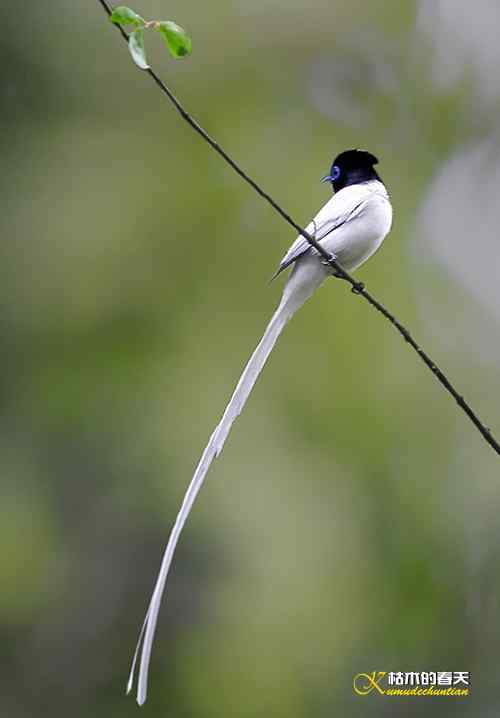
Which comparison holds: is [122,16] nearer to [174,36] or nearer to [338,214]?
[174,36]

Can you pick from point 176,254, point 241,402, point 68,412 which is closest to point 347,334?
point 176,254

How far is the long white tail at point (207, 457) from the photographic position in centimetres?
131

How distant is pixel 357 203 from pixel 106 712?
1442mm

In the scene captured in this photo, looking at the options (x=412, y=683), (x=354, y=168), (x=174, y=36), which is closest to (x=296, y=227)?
(x=174, y=36)

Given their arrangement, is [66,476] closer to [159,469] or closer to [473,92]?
[159,469]

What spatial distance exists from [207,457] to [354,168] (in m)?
0.87

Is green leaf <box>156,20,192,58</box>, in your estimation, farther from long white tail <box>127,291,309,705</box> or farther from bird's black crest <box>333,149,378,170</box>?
bird's black crest <box>333,149,378,170</box>

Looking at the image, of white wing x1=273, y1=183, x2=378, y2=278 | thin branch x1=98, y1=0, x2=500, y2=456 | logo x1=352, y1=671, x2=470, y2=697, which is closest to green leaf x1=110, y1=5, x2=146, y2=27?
thin branch x1=98, y1=0, x2=500, y2=456

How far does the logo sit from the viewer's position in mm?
2316

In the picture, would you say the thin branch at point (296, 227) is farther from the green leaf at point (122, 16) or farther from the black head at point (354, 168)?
the black head at point (354, 168)

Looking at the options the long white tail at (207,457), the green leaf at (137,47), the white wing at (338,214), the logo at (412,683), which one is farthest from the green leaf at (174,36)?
the logo at (412,683)

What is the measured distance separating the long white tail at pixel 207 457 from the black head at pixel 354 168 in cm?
38

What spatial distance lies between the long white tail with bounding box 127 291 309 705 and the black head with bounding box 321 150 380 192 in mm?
382

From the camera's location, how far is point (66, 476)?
2586mm
